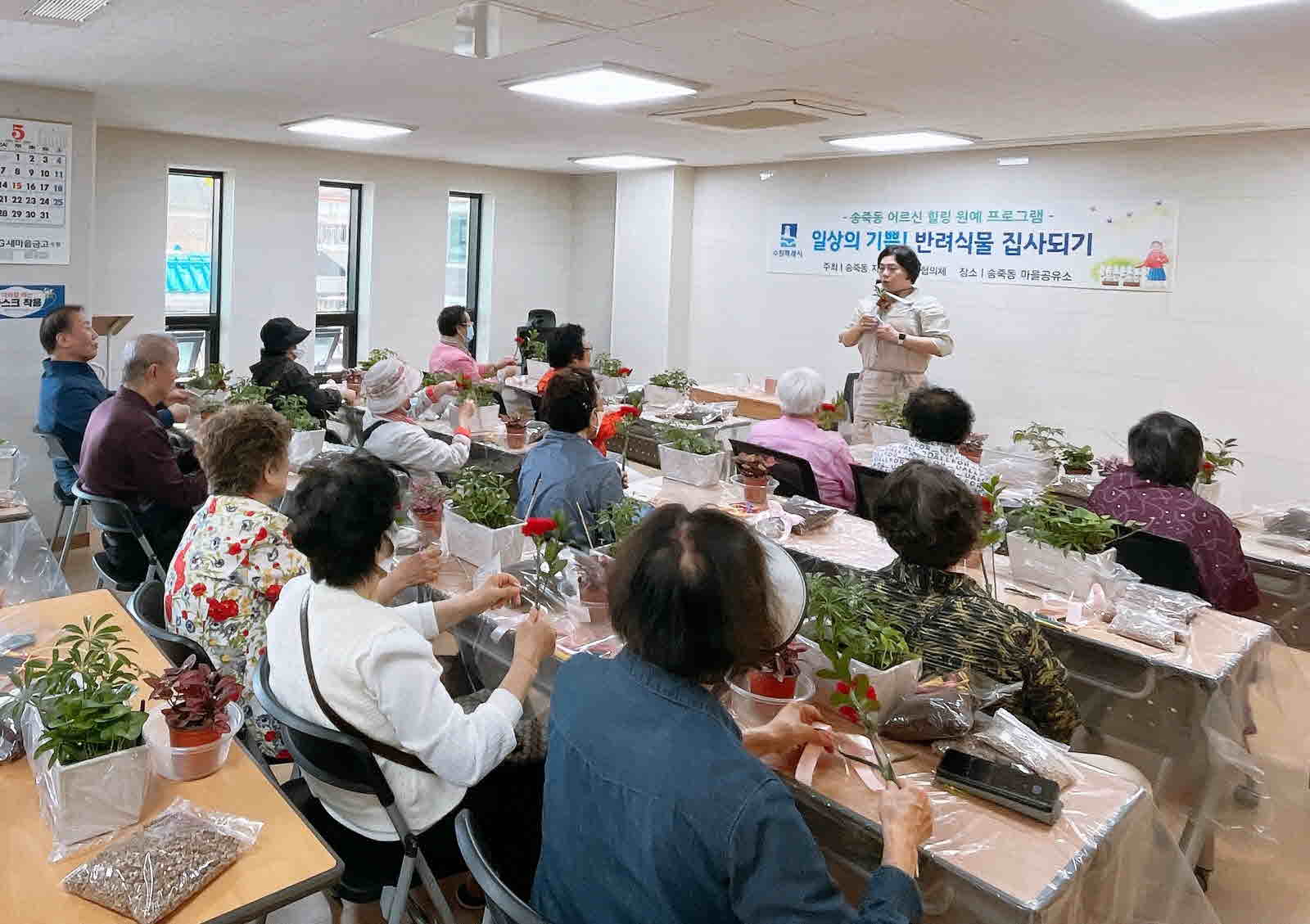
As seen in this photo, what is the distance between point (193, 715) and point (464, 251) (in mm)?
8058

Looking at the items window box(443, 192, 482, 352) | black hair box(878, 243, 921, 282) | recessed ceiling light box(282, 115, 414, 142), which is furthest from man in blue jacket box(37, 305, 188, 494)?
window box(443, 192, 482, 352)

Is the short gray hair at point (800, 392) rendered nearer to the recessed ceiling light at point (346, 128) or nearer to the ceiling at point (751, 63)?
the ceiling at point (751, 63)

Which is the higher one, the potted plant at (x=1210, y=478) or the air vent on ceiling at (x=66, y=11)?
the air vent on ceiling at (x=66, y=11)

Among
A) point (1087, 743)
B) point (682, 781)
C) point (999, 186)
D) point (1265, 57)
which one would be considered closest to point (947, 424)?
point (1087, 743)

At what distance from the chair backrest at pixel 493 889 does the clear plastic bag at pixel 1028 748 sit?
89 centimetres

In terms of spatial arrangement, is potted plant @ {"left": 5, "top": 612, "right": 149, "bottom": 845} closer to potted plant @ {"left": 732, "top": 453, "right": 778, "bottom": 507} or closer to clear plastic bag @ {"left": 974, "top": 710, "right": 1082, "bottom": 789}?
clear plastic bag @ {"left": 974, "top": 710, "right": 1082, "bottom": 789}

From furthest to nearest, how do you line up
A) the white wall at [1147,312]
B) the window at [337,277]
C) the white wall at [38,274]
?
the window at [337,277] < the white wall at [1147,312] < the white wall at [38,274]

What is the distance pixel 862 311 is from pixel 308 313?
470 centimetres

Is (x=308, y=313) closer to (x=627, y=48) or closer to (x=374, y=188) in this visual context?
(x=374, y=188)

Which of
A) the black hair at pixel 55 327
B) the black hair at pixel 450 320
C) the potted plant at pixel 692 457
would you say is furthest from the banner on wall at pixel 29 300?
the potted plant at pixel 692 457

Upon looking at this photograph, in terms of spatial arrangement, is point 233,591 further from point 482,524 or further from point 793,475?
point 793,475

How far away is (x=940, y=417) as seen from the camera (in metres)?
3.36

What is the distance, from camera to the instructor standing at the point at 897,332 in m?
5.34

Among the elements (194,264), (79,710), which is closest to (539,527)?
(79,710)
